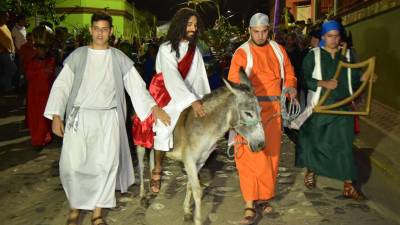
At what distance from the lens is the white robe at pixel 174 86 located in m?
5.61

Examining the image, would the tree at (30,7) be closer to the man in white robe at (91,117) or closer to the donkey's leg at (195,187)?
the man in white robe at (91,117)

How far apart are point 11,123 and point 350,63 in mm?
9051

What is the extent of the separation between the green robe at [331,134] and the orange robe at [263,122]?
1047 millimetres

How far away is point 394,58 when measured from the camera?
38.5 feet

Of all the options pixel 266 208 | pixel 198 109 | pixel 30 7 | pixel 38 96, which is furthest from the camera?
pixel 30 7

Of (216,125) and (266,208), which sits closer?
(216,125)

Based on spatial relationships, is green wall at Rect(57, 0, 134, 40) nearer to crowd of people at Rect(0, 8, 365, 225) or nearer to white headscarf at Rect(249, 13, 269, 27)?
crowd of people at Rect(0, 8, 365, 225)

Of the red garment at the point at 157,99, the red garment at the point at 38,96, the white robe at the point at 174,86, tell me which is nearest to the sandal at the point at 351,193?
the white robe at the point at 174,86

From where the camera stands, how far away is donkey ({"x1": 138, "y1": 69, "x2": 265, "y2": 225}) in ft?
16.5

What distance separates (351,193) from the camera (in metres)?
6.68

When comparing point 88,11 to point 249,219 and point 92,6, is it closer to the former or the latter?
point 92,6

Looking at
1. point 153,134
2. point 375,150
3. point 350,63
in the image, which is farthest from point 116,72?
point 375,150

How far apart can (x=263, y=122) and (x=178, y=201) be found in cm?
164

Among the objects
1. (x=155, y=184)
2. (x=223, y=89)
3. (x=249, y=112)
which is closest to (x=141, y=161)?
(x=155, y=184)
